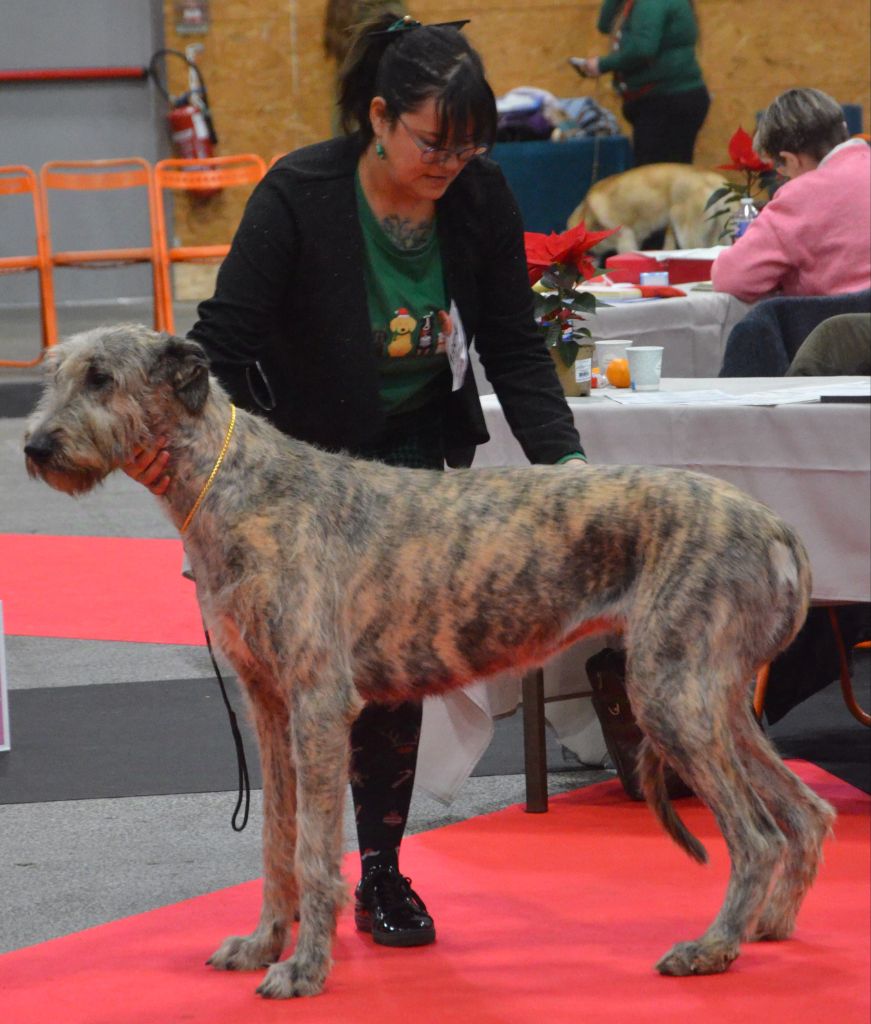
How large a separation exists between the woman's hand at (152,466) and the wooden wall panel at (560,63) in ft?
33.1

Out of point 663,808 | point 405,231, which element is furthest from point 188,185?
point 663,808

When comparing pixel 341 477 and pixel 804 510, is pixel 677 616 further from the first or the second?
pixel 804 510

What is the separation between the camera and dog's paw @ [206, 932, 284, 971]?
9.04ft

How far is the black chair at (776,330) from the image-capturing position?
4812 mm

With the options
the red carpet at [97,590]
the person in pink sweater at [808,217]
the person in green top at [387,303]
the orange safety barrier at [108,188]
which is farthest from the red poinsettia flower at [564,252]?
the orange safety barrier at [108,188]

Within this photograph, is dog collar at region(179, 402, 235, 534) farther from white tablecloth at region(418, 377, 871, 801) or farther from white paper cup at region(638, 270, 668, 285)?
white paper cup at region(638, 270, 668, 285)

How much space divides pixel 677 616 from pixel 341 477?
1.98ft

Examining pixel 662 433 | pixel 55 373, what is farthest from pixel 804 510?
pixel 55 373

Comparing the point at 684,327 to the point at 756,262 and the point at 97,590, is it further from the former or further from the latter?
the point at 97,590

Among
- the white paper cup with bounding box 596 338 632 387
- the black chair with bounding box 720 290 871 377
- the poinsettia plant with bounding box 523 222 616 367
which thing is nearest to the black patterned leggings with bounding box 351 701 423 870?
the poinsettia plant with bounding box 523 222 616 367

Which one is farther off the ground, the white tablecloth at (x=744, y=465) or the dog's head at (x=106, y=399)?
the dog's head at (x=106, y=399)

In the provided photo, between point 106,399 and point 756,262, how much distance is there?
3.31 m

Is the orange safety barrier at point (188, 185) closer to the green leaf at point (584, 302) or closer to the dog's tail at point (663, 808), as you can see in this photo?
the green leaf at point (584, 302)

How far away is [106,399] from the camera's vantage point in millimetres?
2445
